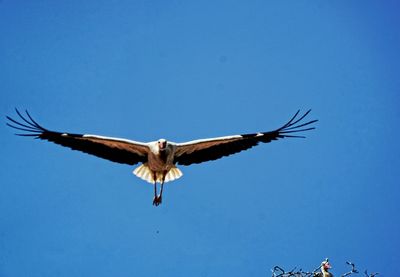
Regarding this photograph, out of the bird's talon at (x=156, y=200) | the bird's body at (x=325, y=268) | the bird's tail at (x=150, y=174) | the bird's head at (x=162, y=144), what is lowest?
the bird's body at (x=325, y=268)

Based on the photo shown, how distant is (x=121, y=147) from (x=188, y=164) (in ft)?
3.97

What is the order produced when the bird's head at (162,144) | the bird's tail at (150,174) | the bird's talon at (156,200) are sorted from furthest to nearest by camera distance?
1. the bird's tail at (150,174)
2. the bird's talon at (156,200)
3. the bird's head at (162,144)

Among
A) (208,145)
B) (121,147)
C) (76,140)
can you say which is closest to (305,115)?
(208,145)

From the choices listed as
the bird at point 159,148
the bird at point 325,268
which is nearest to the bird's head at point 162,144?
the bird at point 159,148

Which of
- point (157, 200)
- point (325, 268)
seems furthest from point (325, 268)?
point (157, 200)

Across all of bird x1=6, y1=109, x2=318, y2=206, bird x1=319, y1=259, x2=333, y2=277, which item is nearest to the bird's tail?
bird x1=6, y1=109, x2=318, y2=206

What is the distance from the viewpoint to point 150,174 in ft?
28.1

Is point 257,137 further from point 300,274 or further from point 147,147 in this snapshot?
point 300,274

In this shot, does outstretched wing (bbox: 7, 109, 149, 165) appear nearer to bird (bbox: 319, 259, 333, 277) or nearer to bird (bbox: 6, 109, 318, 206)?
bird (bbox: 6, 109, 318, 206)

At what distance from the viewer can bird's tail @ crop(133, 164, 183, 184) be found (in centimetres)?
852

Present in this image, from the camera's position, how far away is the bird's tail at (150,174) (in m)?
8.52

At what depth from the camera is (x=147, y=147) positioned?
8.01 meters

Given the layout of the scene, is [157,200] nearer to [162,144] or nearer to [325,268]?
[162,144]

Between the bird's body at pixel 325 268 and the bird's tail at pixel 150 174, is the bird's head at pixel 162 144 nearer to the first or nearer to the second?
the bird's tail at pixel 150 174
